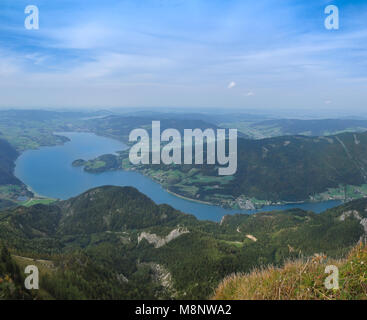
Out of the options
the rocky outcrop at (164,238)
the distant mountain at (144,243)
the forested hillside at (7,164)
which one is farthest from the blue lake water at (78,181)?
the rocky outcrop at (164,238)

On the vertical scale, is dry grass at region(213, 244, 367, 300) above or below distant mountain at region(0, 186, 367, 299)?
above

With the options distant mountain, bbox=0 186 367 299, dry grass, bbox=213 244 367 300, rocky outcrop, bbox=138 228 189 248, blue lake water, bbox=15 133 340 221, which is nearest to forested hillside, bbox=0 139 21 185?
blue lake water, bbox=15 133 340 221

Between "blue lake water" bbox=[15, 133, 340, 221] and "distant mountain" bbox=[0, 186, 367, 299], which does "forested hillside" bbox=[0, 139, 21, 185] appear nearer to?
"blue lake water" bbox=[15, 133, 340, 221]

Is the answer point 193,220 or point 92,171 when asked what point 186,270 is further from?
point 92,171

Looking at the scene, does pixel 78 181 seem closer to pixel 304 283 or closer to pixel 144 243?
pixel 144 243

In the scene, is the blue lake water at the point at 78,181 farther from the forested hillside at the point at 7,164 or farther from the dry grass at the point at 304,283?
the dry grass at the point at 304,283
